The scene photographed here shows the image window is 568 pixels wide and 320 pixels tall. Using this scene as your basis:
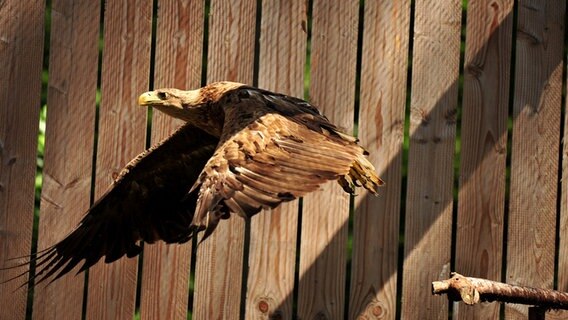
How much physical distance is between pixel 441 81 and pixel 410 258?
757mm

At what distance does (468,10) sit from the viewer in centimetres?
518

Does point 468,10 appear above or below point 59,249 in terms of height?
above

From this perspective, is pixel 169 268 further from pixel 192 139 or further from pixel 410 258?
pixel 410 258

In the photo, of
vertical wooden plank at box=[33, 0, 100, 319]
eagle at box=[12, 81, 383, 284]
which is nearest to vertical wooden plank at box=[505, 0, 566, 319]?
eagle at box=[12, 81, 383, 284]

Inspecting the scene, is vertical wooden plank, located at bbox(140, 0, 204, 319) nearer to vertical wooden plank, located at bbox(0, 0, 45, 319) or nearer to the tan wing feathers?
vertical wooden plank, located at bbox(0, 0, 45, 319)

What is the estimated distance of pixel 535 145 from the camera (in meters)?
5.16

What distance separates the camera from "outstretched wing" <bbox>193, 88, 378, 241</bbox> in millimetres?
3787

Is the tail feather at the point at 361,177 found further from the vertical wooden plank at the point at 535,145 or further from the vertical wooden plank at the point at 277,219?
the vertical wooden plank at the point at 535,145

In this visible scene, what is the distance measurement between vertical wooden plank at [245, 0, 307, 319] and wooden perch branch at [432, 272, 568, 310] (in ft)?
4.31

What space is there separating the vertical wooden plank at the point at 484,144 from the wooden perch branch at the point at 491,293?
1.04 meters

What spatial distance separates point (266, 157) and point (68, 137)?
1337 millimetres

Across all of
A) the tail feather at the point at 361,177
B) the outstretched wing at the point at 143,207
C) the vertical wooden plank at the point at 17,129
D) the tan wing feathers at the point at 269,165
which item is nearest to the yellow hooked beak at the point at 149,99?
the outstretched wing at the point at 143,207

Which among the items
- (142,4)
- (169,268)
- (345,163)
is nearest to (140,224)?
(169,268)

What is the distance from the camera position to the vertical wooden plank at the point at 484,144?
201 inches
